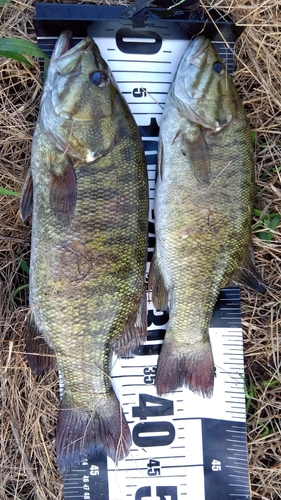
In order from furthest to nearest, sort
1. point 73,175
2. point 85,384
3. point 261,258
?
point 261,258, point 85,384, point 73,175

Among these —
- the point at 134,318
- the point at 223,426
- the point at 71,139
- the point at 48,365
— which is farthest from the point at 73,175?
the point at 223,426

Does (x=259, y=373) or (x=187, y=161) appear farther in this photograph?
(x=259, y=373)

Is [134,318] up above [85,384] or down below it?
above

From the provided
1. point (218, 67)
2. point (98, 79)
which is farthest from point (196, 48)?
point (98, 79)

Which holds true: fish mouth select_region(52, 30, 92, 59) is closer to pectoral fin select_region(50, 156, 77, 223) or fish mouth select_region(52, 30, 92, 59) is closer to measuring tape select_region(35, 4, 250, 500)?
measuring tape select_region(35, 4, 250, 500)

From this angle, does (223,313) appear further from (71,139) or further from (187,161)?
(71,139)

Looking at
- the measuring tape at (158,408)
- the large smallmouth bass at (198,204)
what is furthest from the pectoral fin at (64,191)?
the measuring tape at (158,408)
